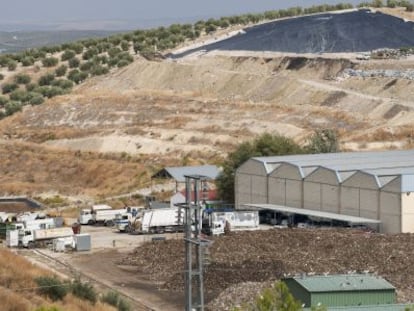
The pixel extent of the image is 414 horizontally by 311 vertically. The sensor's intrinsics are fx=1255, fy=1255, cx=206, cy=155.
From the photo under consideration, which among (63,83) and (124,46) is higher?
(124,46)

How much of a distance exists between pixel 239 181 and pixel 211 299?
21010 millimetres

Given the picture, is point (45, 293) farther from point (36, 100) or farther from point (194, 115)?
point (36, 100)

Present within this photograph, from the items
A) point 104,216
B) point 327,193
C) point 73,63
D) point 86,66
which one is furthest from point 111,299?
point 73,63

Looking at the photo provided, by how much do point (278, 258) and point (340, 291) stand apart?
409 inches

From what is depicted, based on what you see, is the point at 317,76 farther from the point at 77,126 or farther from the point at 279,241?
the point at 279,241

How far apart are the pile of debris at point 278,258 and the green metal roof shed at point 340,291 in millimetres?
1967

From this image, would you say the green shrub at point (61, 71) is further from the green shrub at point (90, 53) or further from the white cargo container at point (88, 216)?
the white cargo container at point (88, 216)

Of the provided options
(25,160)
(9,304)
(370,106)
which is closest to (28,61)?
(25,160)

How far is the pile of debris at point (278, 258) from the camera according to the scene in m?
40.3

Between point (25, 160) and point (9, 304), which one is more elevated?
point (9, 304)

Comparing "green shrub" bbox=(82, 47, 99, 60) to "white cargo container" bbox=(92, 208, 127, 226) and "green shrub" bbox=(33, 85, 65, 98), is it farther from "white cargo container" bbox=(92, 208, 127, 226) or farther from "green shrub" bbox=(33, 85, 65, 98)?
"white cargo container" bbox=(92, 208, 127, 226)

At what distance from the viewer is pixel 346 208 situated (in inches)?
2082

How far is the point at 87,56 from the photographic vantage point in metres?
122

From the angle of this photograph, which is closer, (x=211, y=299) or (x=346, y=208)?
(x=211, y=299)
